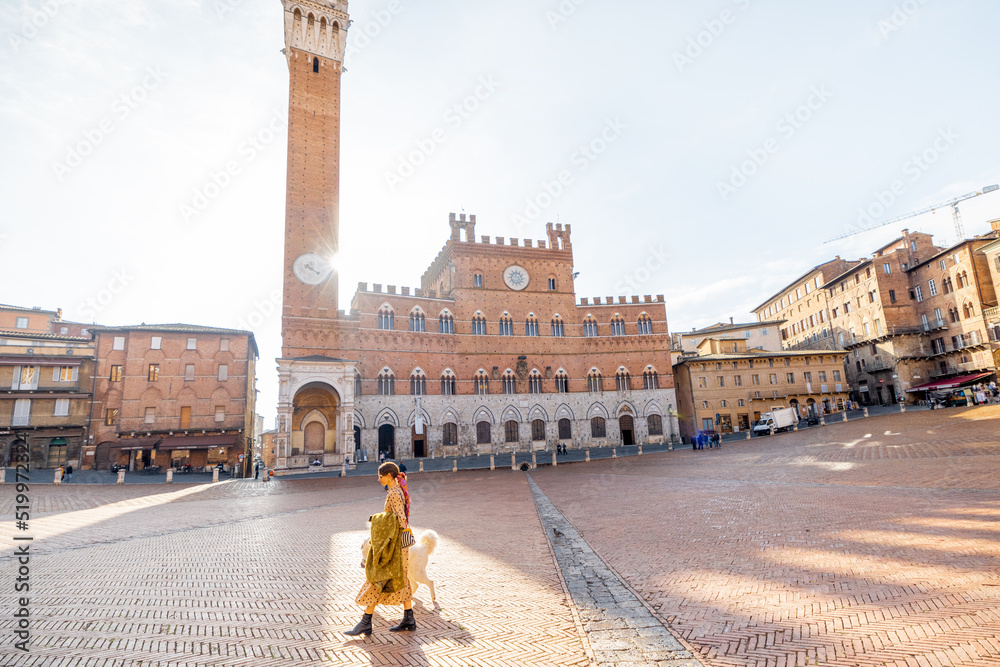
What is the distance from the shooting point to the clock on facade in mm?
43031

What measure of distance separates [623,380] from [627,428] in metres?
4.29

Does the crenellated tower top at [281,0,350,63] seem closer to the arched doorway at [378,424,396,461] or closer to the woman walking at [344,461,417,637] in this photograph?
the arched doorway at [378,424,396,461]

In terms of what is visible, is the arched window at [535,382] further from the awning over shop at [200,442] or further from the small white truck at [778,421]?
the awning over shop at [200,442]

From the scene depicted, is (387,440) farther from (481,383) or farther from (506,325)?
(506,325)

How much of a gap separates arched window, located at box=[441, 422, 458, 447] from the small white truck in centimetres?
2401

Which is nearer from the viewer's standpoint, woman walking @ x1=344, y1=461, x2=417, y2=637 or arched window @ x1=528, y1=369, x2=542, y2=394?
woman walking @ x1=344, y1=461, x2=417, y2=637

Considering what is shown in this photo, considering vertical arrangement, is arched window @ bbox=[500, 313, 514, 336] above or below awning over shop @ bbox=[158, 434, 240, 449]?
above

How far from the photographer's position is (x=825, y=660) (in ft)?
15.1

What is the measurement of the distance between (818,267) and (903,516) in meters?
51.4

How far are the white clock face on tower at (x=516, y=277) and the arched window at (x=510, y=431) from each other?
11878 millimetres

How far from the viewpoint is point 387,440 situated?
36531 millimetres

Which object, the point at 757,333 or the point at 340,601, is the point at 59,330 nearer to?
the point at 340,601

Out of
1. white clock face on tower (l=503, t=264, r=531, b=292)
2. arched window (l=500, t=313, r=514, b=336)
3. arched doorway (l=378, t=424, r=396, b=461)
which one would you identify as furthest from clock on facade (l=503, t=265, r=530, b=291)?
arched doorway (l=378, t=424, r=396, b=461)

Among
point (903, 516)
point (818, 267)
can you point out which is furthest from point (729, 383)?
point (903, 516)
